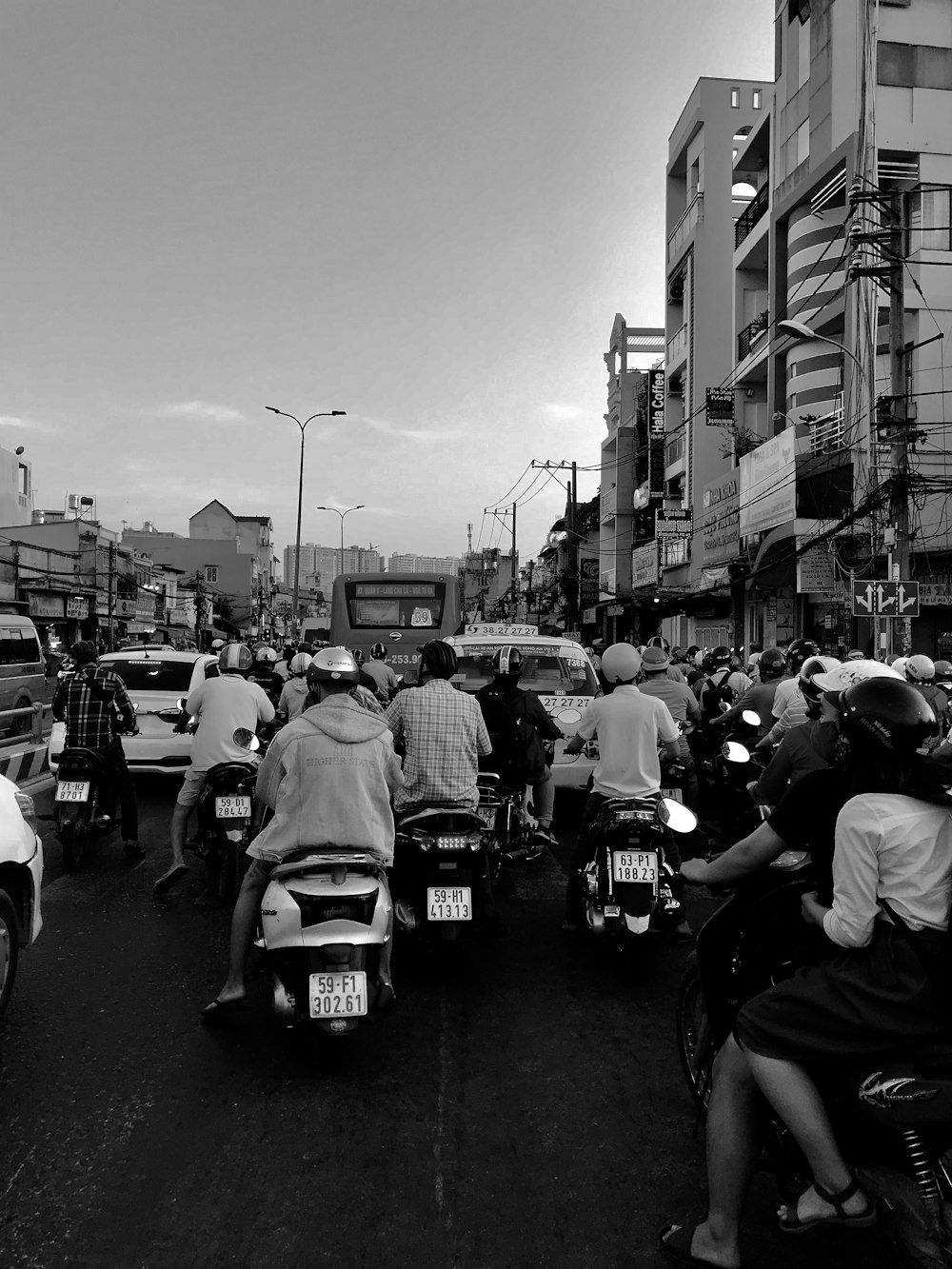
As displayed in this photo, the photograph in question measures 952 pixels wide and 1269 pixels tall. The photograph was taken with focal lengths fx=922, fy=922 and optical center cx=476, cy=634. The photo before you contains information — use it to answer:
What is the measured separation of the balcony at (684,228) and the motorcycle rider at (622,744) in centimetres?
3816

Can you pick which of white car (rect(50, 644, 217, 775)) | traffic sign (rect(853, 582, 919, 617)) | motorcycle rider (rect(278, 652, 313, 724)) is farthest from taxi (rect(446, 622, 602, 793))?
traffic sign (rect(853, 582, 919, 617))

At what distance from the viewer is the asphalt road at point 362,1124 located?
274cm

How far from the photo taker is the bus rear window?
1881 cm

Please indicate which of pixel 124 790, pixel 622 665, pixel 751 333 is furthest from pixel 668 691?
pixel 751 333

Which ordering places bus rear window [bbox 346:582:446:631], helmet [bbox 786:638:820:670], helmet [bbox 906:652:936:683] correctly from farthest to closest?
bus rear window [bbox 346:582:446:631]
helmet [bbox 786:638:820:670]
helmet [bbox 906:652:936:683]

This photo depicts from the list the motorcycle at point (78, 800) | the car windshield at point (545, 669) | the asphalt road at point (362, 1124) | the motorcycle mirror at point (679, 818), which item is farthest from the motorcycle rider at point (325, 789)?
the car windshield at point (545, 669)

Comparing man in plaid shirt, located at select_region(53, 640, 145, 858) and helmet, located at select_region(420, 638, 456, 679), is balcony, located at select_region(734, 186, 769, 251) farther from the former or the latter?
helmet, located at select_region(420, 638, 456, 679)

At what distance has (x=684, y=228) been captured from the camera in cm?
4034

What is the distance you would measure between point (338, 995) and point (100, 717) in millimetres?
4695

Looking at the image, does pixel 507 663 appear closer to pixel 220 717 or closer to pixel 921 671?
pixel 220 717

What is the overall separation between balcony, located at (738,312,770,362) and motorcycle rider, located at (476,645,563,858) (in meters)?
25.2

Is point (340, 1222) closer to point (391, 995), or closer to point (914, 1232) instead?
point (391, 995)

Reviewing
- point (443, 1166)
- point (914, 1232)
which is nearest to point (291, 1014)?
point (443, 1166)

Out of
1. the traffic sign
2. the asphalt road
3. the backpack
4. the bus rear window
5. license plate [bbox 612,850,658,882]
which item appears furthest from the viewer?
the bus rear window
